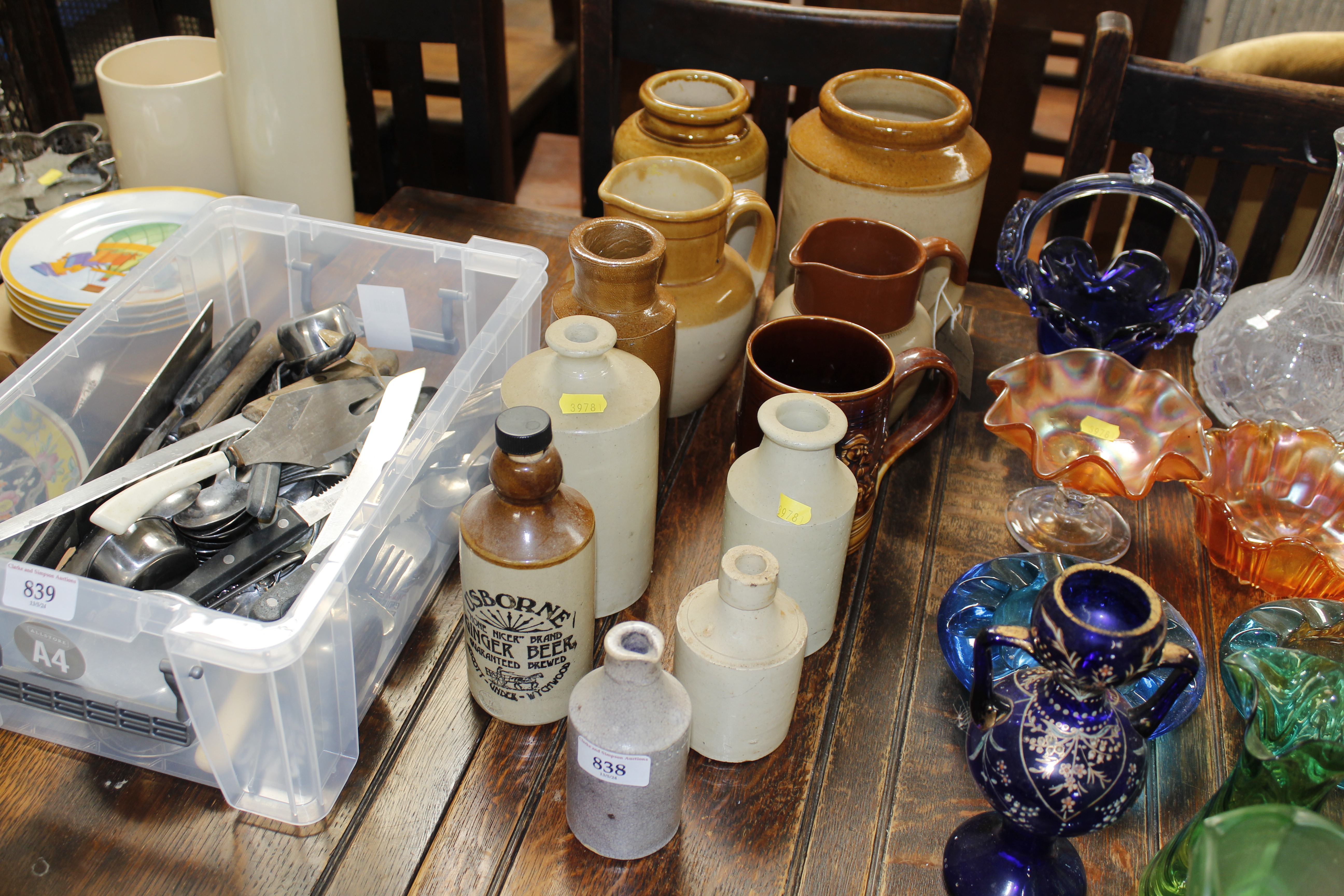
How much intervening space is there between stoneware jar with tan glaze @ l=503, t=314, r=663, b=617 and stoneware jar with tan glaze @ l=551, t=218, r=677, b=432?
48 millimetres

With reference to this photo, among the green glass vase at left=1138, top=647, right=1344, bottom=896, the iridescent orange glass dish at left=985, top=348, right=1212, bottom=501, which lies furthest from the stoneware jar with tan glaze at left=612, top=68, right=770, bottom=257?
the green glass vase at left=1138, top=647, right=1344, bottom=896

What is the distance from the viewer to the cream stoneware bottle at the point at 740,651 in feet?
2.20

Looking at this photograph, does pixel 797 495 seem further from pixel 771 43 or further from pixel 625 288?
pixel 771 43

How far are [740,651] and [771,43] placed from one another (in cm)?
91

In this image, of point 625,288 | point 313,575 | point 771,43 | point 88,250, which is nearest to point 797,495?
point 625,288

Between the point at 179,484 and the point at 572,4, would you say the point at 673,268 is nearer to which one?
the point at 179,484

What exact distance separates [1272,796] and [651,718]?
41 cm

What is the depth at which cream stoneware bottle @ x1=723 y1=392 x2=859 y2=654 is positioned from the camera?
75 cm

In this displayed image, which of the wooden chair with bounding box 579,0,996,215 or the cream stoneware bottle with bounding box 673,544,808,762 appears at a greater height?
the wooden chair with bounding box 579,0,996,215

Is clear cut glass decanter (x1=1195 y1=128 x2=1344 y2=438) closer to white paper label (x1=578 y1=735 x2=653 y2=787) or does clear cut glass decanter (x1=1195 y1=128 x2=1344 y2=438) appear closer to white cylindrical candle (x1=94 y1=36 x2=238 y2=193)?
white paper label (x1=578 y1=735 x2=653 y2=787)

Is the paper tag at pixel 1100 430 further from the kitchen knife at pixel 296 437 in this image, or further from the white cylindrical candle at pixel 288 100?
the white cylindrical candle at pixel 288 100

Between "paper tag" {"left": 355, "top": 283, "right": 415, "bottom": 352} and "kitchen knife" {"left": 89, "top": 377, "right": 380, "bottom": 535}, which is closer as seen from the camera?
"kitchen knife" {"left": 89, "top": 377, "right": 380, "bottom": 535}

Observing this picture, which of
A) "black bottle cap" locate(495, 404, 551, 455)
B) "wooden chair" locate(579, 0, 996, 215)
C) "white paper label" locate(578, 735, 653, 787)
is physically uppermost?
"wooden chair" locate(579, 0, 996, 215)

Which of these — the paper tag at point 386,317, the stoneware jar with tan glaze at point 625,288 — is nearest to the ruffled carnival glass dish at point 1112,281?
the stoneware jar with tan glaze at point 625,288
